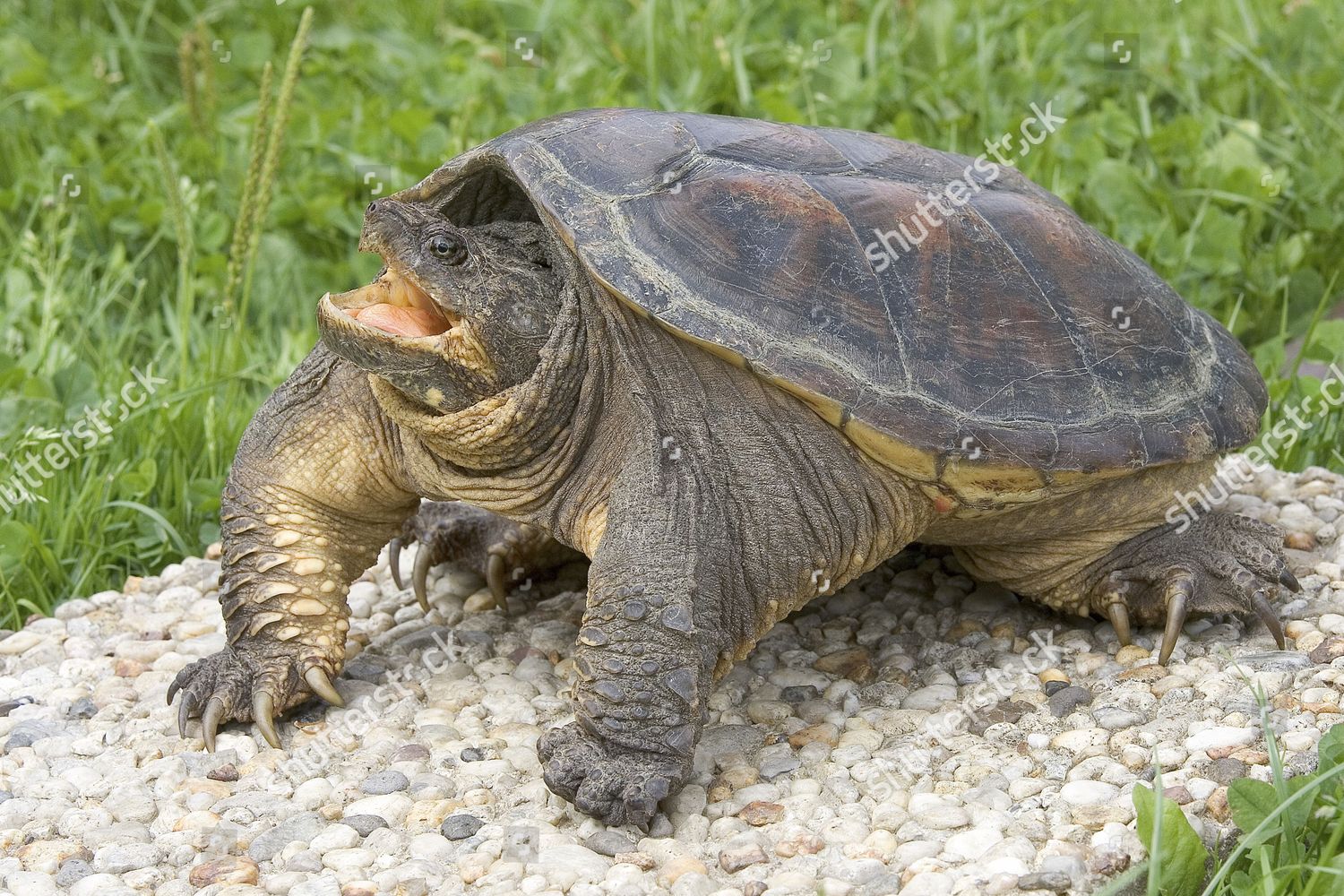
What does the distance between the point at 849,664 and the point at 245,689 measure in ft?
4.60

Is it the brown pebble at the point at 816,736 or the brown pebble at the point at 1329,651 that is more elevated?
the brown pebble at the point at 1329,651

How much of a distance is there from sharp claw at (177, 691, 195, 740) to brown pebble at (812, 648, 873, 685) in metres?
1.44

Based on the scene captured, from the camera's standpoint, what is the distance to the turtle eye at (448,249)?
9.04 ft

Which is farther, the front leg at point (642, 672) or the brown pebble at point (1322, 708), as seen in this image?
the brown pebble at point (1322, 708)

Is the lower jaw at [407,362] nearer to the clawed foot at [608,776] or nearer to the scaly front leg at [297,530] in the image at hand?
the scaly front leg at [297,530]

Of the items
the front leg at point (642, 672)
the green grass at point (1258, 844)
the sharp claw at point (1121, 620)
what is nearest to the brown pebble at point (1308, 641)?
the sharp claw at point (1121, 620)

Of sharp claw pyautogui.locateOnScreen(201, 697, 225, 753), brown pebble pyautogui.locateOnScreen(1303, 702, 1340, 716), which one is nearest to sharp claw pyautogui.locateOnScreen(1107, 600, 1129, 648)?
brown pebble pyautogui.locateOnScreen(1303, 702, 1340, 716)

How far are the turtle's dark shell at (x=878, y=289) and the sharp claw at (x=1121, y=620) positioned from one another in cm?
41

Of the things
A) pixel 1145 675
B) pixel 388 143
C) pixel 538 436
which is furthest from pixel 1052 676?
pixel 388 143

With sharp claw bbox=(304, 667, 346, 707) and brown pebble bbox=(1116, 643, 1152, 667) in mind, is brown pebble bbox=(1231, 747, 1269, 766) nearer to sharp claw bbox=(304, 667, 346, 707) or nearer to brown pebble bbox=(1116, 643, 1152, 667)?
brown pebble bbox=(1116, 643, 1152, 667)

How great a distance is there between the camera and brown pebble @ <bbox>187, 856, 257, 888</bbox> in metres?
2.42

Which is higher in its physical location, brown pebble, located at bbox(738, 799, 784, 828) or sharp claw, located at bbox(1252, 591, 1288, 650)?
sharp claw, located at bbox(1252, 591, 1288, 650)

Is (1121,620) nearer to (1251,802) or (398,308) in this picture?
(1251,802)

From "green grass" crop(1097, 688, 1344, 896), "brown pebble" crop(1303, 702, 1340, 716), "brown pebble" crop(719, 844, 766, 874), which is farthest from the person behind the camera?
"brown pebble" crop(1303, 702, 1340, 716)
